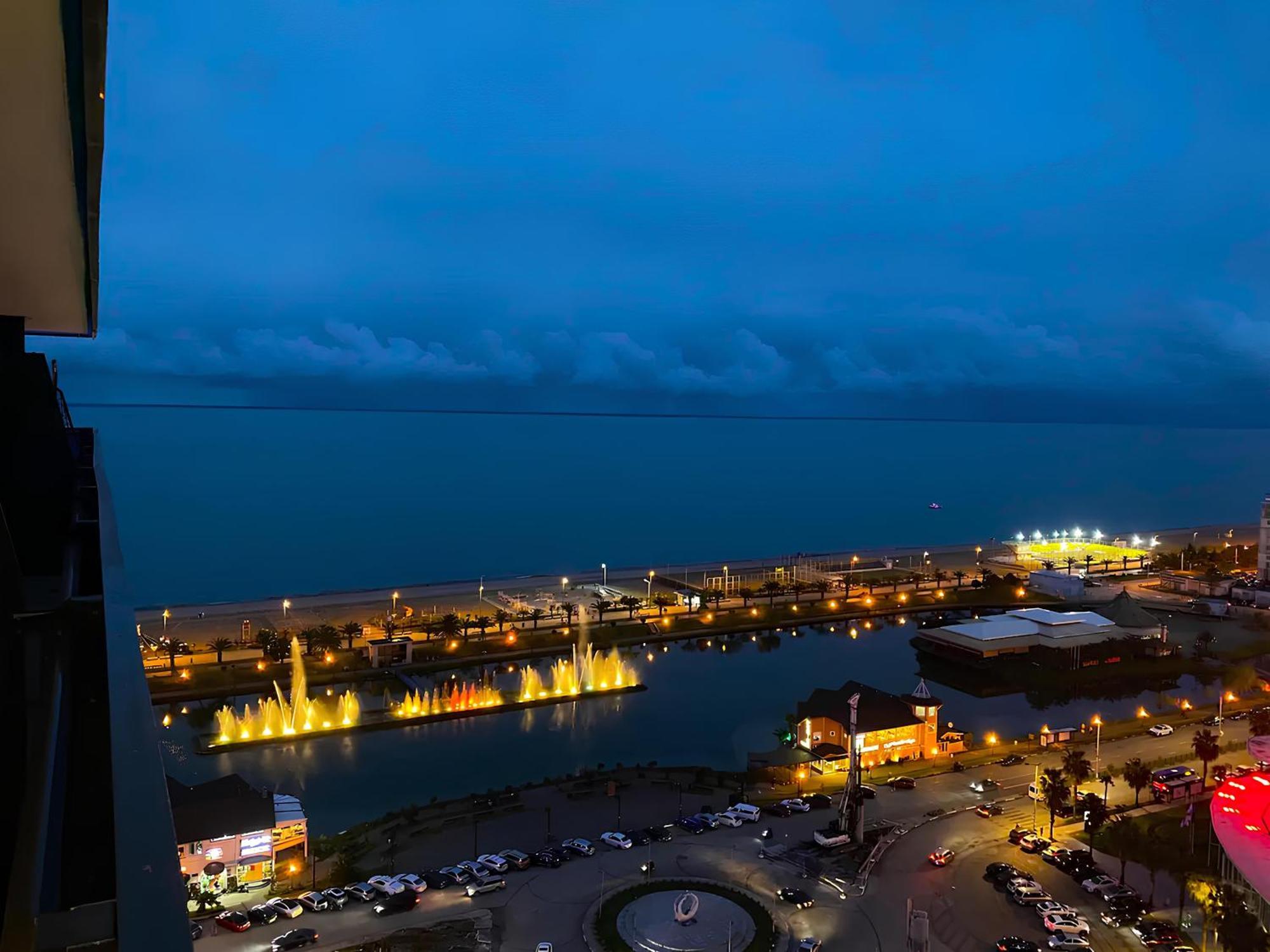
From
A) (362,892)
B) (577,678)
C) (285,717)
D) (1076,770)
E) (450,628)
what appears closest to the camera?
(362,892)

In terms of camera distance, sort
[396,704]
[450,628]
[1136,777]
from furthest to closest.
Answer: [450,628] < [396,704] < [1136,777]

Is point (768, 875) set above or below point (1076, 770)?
below

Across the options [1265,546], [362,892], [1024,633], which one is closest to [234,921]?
[362,892]

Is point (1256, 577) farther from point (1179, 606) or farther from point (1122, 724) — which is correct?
point (1122, 724)

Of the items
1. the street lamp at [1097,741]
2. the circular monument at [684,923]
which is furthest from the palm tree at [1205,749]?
the circular monument at [684,923]

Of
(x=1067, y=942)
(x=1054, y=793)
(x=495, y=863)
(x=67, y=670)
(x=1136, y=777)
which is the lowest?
(x=1067, y=942)

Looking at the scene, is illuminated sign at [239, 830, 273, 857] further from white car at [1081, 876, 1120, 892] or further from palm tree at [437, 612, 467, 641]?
palm tree at [437, 612, 467, 641]

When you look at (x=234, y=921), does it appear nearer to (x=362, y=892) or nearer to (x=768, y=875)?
(x=362, y=892)
